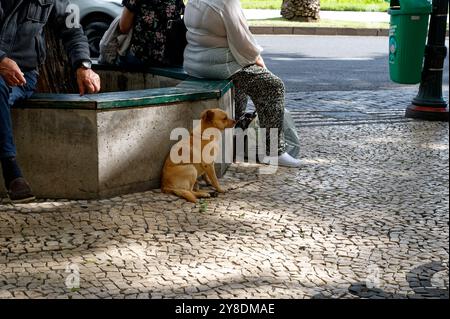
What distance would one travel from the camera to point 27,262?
3844mm

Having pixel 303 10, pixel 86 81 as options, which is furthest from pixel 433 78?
pixel 303 10

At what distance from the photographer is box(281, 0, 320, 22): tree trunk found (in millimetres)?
19891

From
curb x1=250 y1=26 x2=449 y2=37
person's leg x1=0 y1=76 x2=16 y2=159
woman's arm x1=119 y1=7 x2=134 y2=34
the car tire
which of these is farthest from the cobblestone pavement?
curb x1=250 y1=26 x2=449 y2=37

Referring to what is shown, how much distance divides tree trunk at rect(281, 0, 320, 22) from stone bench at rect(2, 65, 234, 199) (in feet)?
50.1

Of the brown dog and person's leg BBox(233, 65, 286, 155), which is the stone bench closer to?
the brown dog

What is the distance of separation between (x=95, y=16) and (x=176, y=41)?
5972 millimetres

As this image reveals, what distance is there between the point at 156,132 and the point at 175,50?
49.6 inches

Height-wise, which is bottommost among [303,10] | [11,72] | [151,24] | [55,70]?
[55,70]

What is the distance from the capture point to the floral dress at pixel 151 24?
5.86m

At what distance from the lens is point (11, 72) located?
4406mm

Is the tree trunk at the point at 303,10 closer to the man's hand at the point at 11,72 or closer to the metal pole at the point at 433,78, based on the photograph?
the metal pole at the point at 433,78

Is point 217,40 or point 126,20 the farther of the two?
point 126,20

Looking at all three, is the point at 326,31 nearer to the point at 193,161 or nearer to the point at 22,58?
the point at 193,161
